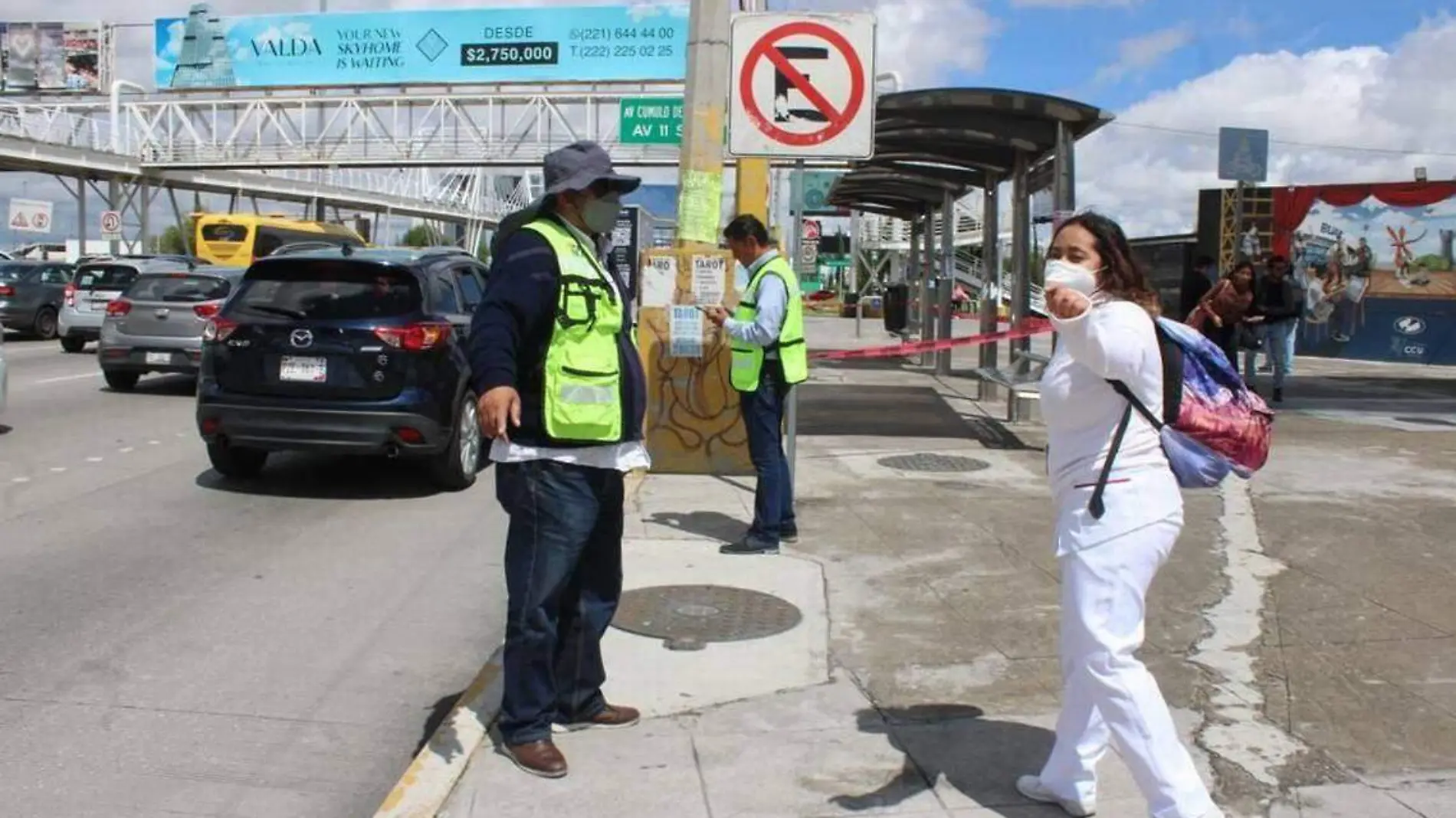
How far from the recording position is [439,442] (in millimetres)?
9047

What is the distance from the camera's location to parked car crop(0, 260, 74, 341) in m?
24.1

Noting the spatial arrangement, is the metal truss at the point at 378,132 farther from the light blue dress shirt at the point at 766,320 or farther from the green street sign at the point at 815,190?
the light blue dress shirt at the point at 766,320

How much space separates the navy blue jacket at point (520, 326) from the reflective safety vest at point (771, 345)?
121 inches

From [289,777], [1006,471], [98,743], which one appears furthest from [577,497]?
[1006,471]

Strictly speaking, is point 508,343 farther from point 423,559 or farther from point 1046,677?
point 423,559

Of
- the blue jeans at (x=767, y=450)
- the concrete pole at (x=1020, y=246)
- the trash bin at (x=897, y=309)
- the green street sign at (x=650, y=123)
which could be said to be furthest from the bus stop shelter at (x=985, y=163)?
the green street sign at (x=650, y=123)

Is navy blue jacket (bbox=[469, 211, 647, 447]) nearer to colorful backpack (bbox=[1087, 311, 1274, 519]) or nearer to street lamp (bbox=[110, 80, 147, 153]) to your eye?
colorful backpack (bbox=[1087, 311, 1274, 519])

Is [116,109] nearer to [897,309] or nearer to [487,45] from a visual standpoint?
[487,45]

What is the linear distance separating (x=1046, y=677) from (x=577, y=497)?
210cm

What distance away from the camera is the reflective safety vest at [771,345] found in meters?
7.07

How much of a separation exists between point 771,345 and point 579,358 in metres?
3.16

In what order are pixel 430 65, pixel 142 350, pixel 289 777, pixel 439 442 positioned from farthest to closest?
1. pixel 430 65
2. pixel 142 350
3. pixel 439 442
4. pixel 289 777

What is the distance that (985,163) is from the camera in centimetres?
1443

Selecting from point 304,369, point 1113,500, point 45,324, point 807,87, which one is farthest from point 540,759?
point 45,324
